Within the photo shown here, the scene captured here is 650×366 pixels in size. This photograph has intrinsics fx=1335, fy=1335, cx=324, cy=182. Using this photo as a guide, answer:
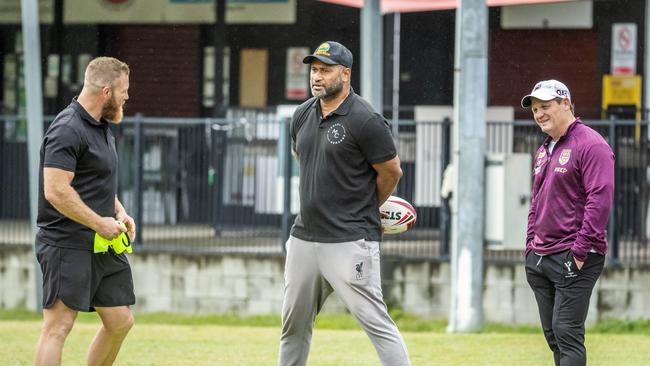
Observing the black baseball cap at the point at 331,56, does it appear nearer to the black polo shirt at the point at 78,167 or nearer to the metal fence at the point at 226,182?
the black polo shirt at the point at 78,167

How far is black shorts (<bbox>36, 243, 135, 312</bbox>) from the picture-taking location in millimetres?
6980

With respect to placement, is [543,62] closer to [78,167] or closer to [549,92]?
[549,92]

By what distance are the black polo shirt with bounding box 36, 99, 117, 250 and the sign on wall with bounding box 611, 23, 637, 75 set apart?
1112 centimetres

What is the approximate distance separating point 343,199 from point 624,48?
1085cm

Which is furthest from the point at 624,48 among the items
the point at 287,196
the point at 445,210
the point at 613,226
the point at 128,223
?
the point at 128,223

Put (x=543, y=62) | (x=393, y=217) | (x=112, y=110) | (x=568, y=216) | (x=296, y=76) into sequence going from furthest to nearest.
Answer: (x=296, y=76) → (x=543, y=62) → (x=393, y=217) → (x=568, y=216) → (x=112, y=110)

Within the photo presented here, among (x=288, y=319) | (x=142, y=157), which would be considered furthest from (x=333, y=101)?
(x=142, y=157)

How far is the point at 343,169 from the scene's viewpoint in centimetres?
704

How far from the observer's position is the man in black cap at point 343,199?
7.01 metres

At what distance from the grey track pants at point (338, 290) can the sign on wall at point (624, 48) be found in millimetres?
10632

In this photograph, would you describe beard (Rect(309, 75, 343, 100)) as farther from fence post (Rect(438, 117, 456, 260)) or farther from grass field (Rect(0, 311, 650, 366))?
fence post (Rect(438, 117, 456, 260))

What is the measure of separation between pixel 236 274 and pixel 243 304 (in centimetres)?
34

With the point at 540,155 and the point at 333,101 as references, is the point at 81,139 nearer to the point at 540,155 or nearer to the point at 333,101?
the point at 333,101

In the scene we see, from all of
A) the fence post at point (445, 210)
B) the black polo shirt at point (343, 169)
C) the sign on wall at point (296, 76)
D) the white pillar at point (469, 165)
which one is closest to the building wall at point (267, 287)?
the fence post at point (445, 210)
